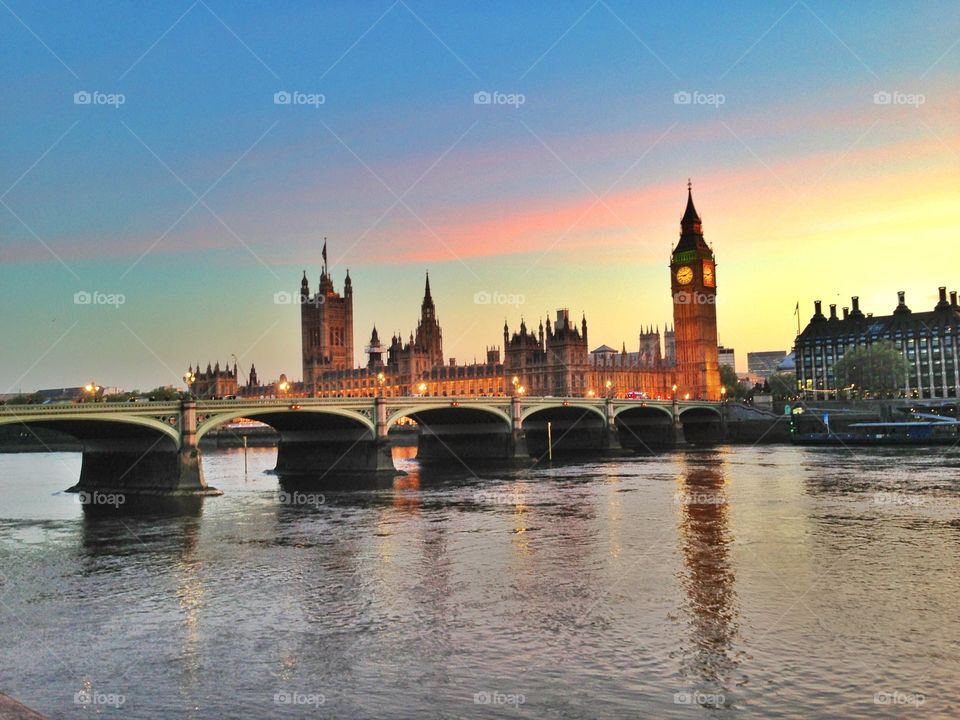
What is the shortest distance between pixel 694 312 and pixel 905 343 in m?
38.1

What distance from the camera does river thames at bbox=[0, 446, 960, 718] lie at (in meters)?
15.5

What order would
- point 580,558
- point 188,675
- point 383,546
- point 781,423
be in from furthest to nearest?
point 781,423
point 383,546
point 580,558
point 188,675

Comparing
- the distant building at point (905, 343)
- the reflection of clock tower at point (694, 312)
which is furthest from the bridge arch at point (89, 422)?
the reflection of clock tower at point (694, 312)

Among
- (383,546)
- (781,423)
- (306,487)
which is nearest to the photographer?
(383,546)

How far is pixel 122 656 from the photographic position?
1820 cm

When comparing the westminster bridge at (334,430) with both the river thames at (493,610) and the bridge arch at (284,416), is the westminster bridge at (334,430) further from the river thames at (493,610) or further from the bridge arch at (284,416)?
the river thames at (493,610)

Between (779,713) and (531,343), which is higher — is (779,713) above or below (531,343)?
below

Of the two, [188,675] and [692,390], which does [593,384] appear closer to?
[692,390]

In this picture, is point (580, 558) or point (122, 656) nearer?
point (122, 656)

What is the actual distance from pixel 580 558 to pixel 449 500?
1917 centimetres

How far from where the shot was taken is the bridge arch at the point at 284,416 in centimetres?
5232

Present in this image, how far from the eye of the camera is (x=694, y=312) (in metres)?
172

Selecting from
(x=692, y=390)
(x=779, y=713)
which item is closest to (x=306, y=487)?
(x=779, y=713)

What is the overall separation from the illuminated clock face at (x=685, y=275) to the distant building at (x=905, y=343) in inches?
1125
